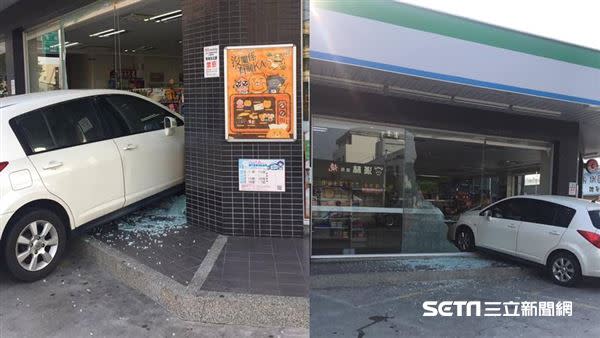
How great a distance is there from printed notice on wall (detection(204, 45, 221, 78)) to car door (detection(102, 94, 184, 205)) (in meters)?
0.90

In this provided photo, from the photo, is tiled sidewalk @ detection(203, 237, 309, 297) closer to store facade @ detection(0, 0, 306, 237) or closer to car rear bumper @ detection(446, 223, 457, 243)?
store facade @ detection(0, 0, 306, 237)

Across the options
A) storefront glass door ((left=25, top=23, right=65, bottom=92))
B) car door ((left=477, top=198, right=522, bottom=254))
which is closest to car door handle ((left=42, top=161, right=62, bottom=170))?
car door ((left=477, top=198, right=522, bottom=254))

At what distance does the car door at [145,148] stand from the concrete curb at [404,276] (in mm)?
1937

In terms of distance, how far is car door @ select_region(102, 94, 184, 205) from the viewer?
4.63 meters

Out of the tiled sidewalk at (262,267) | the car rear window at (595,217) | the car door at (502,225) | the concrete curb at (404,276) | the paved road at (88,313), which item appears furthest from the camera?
the concrete curb at (404,276)

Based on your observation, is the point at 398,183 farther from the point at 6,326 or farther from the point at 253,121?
the point at 6,326

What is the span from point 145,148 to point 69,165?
2.99 feet

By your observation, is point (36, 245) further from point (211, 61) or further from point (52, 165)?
point (211, 61)

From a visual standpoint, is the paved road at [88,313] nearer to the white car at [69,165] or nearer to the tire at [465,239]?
the white car at [69,165]

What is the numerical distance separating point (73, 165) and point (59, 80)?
5.84m

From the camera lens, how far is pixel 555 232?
15.0 feet

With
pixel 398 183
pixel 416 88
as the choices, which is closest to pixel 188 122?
pixel 416 88

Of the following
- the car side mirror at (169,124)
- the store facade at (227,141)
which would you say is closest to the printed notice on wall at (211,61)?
the store facade at (227,141)

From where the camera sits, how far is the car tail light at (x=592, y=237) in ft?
14.6
